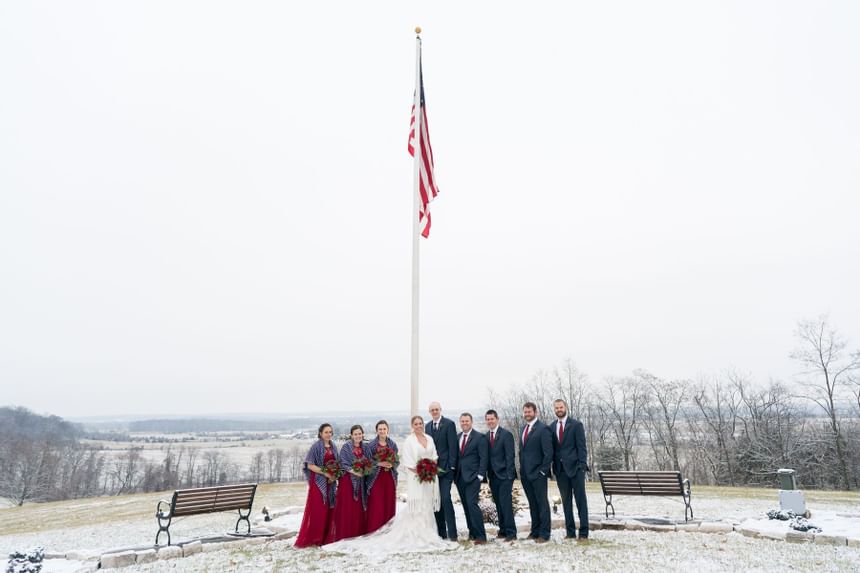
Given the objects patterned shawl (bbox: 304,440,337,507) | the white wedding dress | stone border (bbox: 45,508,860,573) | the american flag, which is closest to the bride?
the white wedding dress

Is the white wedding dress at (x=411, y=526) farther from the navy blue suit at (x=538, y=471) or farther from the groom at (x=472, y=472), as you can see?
the navy blue suit at (x=538, y=471)

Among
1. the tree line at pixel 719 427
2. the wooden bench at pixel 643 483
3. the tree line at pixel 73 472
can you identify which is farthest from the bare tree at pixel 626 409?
the wooden bench at pixel 643 483

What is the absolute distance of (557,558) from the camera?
7.00m

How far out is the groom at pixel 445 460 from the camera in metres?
8.50

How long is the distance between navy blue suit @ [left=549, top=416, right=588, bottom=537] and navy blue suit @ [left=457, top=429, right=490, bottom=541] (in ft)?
3.91

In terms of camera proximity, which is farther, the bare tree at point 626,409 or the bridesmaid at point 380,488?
the bare tree at point 626,409

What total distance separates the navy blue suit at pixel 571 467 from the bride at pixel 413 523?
199 cm

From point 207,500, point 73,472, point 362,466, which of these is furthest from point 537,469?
point 73,472

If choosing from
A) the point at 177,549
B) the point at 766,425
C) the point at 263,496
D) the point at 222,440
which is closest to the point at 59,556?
the point at 177,549

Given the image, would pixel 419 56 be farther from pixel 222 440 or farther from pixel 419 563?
pixel 222 440

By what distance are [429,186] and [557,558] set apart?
7.95m

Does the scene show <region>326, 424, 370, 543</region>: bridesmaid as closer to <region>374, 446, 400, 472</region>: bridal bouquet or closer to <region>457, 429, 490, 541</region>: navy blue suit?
<region>374, 446, 400, 472</region>: bridal bouquet

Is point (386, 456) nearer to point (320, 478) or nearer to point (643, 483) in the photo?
point (320, 478)

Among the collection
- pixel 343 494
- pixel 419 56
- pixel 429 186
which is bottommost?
pixel 343 494
